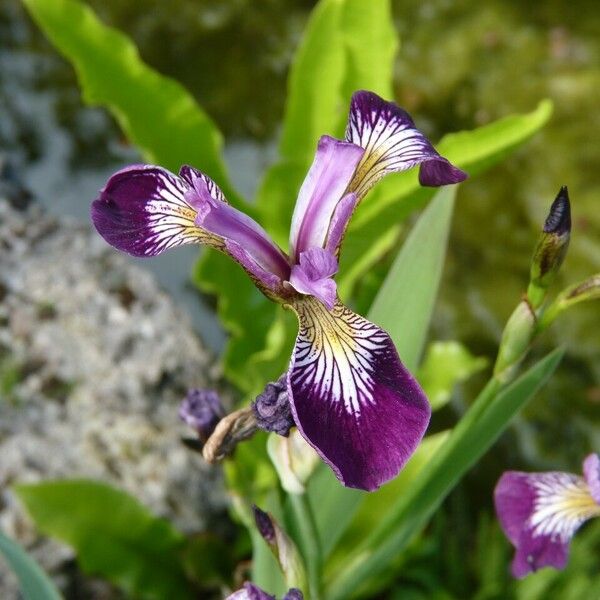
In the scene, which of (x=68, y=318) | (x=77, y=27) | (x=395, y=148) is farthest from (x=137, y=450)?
(x=395, y=148)

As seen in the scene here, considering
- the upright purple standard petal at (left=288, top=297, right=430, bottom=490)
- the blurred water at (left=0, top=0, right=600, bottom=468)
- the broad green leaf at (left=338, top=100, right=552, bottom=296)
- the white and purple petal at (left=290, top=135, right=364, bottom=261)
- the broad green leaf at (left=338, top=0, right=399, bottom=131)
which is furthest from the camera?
the blurred water at (left=0, top=0, right=600, bottom=468)

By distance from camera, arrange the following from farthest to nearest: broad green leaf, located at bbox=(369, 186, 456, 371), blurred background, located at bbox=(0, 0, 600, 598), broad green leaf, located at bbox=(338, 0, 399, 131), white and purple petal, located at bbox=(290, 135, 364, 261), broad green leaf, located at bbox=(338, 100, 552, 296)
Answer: blurred background, located at bbox=(0, 0, 600, 598) < broad green leaf, located at bbox=(338, 0, 399, 131) < broad green leaf, located at bbox=(338, 100, 552, 296) < broad green leaf, located at bbox=(369, 186, 456, 371) < white and purple petal, located at bbox=(290, 135, 364, 261)

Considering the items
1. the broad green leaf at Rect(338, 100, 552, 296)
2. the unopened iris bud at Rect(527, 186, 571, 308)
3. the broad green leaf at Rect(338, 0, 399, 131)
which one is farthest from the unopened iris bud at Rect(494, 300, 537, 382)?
the broad green leaf at Rect(338, 0, 399, 131)

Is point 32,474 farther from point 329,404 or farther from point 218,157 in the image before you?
point 329,404

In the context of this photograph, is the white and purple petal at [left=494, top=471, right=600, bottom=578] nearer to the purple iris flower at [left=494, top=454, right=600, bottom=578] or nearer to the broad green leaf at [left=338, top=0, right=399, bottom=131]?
the purple iris flower at [left=494, top=454, right=600, bottom=578]

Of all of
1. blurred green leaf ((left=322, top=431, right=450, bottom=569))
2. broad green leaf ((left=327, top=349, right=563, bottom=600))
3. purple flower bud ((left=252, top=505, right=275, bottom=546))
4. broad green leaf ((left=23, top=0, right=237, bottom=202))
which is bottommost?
blurred green leaf ((left=322, top=431, right=450, bottom=569))

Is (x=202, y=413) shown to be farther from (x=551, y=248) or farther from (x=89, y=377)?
(x=89, y=377)
